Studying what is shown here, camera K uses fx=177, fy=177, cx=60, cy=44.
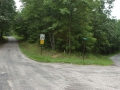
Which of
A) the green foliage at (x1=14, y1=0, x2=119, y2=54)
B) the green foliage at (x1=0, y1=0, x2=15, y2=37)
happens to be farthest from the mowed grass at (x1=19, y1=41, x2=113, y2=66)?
the green foliage at (x1=0, y1=0, x2=15, y2=37)

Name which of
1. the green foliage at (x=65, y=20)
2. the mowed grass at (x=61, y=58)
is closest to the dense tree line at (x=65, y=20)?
the green foliage at (x=65, y=20)

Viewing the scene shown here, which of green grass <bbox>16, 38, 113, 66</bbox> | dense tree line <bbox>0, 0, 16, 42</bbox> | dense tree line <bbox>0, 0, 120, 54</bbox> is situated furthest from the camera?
dense tree line <bbox>0, 0, 16, 42</bbox>

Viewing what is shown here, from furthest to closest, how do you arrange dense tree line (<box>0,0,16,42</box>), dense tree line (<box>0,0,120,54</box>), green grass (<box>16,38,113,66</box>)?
dense tree line (<box>0,0,16,42</box>) → dense tree line (<box>0,0,120,54</box>) → green grass (<box>16,38,113,66</box>)

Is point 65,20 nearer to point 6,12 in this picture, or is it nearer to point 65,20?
point 65,20

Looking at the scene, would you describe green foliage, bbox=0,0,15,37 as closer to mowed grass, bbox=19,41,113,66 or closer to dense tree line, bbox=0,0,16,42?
dense tree line, bbox=0,0,16,42

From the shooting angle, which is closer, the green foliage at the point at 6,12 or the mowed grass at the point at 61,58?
the mowed grass at the point at 61,58

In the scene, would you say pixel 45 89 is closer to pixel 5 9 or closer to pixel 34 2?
pixel 34 2

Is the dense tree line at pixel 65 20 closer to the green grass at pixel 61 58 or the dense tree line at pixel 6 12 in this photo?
the green grass at pixel 61 58

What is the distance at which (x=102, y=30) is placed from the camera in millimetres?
31797

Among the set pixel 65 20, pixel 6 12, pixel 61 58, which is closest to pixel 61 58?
pixel 61 58

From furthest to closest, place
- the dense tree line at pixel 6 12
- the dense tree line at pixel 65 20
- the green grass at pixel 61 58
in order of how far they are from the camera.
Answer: the dense tree line at pixel 6 12
the dense tree line at pixel 65 20
the green grass at pixel 61 58

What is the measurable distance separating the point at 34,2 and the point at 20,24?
1601 centimetres

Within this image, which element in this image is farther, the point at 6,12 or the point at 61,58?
the point at 6,12

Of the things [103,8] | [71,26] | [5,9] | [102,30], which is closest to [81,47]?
[71,26]
